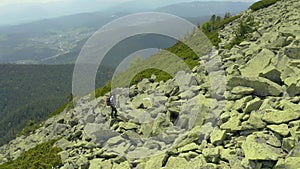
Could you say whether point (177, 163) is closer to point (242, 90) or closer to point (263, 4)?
point (242, 90)

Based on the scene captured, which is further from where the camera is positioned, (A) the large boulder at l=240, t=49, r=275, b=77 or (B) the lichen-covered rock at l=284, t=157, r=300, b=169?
(A) the large boulder at l=240, t=49, r=275, b=77

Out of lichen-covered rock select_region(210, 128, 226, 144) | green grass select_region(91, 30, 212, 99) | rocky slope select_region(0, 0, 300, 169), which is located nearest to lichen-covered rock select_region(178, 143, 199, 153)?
rocky slope select_region(0, 0, 300, 169)

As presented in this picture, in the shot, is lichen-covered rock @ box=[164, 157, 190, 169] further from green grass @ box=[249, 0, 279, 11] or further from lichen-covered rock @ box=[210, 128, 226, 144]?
green grass @ box=[249, 0, 279, 11]

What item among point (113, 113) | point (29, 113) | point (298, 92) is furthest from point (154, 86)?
point (29, 113)

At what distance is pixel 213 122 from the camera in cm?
1443

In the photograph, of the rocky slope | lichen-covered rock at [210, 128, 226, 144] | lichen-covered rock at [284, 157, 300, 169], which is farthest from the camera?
lichen-covered rock at [210, 128, 226, 144]

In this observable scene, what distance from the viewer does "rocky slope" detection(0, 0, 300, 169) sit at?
11305 mm

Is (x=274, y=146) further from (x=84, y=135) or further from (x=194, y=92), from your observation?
(x=84, y=135)

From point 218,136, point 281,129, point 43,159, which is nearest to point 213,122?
point 218,136

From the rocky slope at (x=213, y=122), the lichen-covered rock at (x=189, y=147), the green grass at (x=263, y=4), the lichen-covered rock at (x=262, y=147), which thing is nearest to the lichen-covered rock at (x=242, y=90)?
the rocky slope at (x=213, y=122)

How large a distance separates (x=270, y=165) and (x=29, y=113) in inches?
8126

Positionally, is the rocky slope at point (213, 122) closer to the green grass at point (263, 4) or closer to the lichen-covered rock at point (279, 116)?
the lichen-covered rock at point (279, 116)

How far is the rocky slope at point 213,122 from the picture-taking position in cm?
1130

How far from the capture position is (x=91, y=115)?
2203 cm
